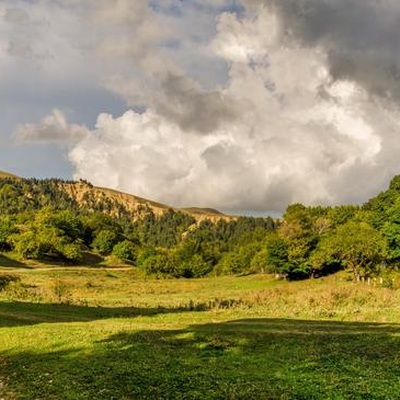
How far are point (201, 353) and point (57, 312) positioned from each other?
24.2m

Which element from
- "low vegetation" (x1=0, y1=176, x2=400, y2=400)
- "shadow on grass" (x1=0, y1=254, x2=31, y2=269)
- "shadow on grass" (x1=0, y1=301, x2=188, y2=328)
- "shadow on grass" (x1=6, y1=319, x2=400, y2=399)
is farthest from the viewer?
"shadow on grass" (x1=0, y1=254, x2=31, y2=269)

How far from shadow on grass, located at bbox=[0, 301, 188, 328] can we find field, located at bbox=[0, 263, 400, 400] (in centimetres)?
11

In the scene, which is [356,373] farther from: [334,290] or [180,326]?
[334,290]

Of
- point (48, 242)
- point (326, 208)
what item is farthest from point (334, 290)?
point (48, 242)

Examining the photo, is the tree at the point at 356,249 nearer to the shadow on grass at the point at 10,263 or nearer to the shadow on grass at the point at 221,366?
the shadow on grass at the point at 221,366

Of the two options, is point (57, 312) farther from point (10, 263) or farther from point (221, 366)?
point (10, 263)

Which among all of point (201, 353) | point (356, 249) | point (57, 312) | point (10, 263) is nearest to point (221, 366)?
point (201, 353)

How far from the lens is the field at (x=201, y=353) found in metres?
19.0

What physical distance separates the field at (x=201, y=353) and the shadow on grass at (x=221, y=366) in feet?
0.14

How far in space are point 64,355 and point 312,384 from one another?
13.2 meters

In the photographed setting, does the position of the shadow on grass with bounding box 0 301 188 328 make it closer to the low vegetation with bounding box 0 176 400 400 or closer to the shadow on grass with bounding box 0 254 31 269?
the low vegetation with bounding box 0 176 400 400

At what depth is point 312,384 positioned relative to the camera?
19109mm

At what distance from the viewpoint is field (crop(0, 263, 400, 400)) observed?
746 inches

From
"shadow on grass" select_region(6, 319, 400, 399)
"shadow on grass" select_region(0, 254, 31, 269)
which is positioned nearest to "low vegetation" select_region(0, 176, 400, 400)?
"shadow on grass" select_region(6, 319, 400, 399)
